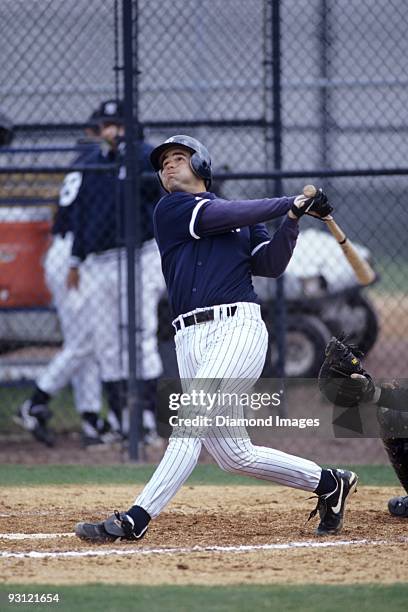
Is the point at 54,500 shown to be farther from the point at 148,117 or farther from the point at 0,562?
the point at 148,117

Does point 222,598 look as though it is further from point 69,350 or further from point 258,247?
point 69,350

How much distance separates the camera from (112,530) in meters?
4.31

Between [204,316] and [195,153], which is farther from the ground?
[195,153]

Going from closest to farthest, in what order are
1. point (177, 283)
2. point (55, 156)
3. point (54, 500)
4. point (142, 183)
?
point (177, 283)
point (54, 500)
point (142, 183)
point (55, 156)

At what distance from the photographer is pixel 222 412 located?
440 cm

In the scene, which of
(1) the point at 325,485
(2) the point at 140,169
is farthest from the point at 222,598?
(2) the point at 140,169

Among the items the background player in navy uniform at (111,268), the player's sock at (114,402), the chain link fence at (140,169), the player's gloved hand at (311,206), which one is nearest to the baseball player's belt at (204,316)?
the player's gloved hand at (311,206)

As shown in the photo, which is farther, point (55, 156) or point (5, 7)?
point (55, 156)

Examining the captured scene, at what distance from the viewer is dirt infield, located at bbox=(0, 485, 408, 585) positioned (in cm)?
392

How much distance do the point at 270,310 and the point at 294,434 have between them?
1.12 metres

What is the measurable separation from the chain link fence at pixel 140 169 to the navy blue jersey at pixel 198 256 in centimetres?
228

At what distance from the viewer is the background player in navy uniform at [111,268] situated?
740 cm

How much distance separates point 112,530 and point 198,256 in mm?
1108

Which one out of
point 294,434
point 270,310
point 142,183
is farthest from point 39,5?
point 294,434
